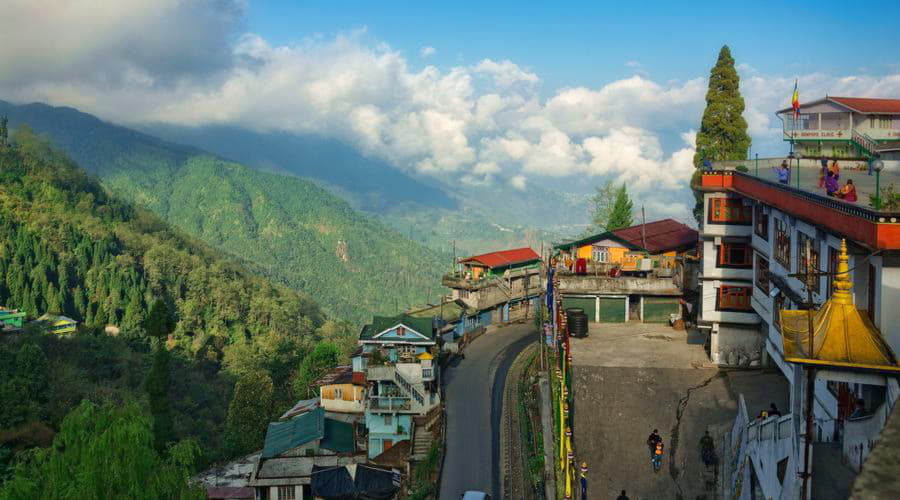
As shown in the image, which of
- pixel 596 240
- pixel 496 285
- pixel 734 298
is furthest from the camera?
pixel 496 285

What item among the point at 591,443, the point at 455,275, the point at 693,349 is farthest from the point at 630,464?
the point at 455,275

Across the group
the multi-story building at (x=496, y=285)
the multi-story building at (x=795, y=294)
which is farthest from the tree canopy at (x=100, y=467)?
the multi-story building at (x=496, y=285)

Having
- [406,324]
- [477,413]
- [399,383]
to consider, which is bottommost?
[477,413]

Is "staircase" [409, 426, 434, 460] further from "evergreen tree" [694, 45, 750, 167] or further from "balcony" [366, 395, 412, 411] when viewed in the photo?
"evergreen tree" [694, 45, 750, 167]

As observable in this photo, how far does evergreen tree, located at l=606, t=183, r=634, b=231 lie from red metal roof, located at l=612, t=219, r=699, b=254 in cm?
641

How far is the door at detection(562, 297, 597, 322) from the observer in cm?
3403

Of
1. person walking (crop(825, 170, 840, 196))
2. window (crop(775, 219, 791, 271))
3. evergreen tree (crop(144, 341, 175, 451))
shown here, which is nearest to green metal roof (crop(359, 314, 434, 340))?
evergreen tree (crop(144, 341, 175, 451))

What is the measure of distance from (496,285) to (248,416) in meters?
19.2

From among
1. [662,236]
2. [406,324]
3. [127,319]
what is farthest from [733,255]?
[127,319]

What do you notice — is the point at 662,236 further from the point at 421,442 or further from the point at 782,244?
the point at 782,244

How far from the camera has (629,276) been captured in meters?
34.8

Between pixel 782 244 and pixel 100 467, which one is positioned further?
pixel 782 244

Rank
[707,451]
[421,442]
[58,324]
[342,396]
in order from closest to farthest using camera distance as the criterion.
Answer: [707,451], [421,442], [342,396], [58,324]

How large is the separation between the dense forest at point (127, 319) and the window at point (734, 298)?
34.2 meters
